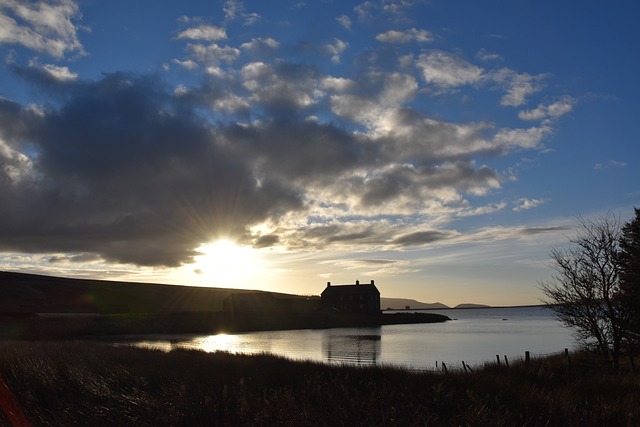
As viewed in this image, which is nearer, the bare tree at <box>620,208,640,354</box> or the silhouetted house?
the bare tree at <box>620,208,640,354</box>

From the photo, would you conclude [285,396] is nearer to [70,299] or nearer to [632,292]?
[632,292]

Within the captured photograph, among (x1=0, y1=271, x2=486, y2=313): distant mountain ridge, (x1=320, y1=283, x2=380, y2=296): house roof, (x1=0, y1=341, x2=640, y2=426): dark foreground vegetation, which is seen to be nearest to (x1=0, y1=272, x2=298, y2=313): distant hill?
(x1=0, y1=271, x2=486, y2=313): distant mountain ridge

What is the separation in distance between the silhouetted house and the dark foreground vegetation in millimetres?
118617

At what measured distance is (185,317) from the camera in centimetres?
9456

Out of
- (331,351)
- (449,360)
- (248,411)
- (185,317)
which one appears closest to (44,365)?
(248,411)

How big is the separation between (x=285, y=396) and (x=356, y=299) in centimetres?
12902

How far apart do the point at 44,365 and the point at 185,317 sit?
78.5m

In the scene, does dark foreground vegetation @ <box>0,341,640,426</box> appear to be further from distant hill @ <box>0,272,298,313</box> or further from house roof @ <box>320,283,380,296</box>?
house roof @ <box>320,283,380,296</box>

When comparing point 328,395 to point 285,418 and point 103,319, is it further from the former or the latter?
point 103,319

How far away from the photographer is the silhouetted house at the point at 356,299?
454ft

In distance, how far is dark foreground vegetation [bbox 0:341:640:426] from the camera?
10633 millimetres

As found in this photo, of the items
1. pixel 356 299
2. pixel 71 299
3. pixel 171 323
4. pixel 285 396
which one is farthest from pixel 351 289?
pixel 285 396

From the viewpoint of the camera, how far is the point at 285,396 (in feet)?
38.8

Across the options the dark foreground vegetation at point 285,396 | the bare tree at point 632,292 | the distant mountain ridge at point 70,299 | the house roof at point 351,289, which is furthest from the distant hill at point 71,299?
the bare tree at point 632,292
